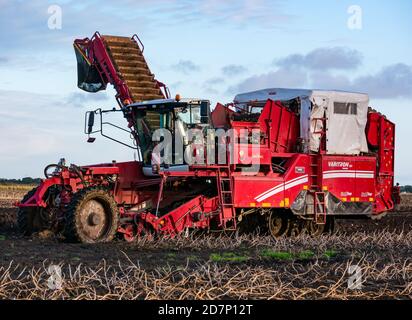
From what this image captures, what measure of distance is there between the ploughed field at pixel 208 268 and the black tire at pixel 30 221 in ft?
1.11

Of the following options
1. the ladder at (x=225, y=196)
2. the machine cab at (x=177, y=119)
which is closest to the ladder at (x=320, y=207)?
the ladder at (x=225, y=196)

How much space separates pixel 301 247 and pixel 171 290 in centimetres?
686

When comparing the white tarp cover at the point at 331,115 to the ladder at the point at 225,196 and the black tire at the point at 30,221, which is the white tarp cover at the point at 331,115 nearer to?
the ladder at the point at 225,196

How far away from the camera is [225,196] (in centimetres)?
1869

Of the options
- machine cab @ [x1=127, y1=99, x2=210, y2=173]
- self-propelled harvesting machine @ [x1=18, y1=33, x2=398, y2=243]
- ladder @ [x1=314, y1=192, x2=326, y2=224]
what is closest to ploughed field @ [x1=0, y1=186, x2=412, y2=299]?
self-propelled harvesting machine @ [x1=18, y1=33, x2=398, y2=243]

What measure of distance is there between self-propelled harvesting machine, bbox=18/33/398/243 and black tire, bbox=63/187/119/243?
0.02 metres

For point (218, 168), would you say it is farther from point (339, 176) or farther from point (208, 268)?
point (208, 268)

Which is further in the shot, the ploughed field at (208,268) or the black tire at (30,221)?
the black tire at (30,221)

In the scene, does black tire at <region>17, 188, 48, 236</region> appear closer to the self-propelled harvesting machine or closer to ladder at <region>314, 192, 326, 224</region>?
the self-propelled harvesting machine

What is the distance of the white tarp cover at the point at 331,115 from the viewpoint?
20.2m

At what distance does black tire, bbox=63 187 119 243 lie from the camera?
1614 centimetres

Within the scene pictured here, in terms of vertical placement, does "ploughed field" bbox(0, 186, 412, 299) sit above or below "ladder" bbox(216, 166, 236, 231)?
below
